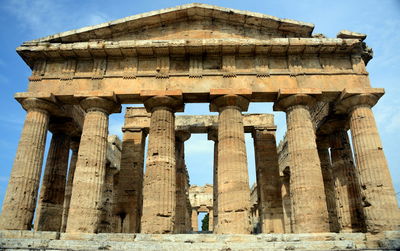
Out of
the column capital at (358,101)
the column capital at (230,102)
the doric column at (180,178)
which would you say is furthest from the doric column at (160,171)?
the column capital at (358,101)

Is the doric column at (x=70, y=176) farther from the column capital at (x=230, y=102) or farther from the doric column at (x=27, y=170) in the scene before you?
the column capital at (x=230, y=102)

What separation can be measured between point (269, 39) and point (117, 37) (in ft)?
23.1

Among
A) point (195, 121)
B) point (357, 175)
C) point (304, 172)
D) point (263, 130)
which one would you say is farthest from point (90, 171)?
point (357, 175)

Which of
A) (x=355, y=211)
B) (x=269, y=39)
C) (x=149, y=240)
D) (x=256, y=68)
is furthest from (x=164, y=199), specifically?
(x=355, y=211)

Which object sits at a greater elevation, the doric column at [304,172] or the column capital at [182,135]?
the column capital at [182,135]

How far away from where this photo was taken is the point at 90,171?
1367cm

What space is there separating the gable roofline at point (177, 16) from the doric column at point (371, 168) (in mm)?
4105

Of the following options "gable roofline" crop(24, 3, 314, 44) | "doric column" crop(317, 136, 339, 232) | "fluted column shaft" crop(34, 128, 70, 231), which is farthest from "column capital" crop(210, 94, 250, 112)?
"fluted column shaft" crop(34, 128, 70, 231)

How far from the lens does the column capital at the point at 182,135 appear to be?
20359 millimetres

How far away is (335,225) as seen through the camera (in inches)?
723

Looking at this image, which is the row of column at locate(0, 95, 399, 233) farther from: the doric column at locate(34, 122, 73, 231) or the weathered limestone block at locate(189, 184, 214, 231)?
the weathered limestone block at locate(189, 184, 214, 231)

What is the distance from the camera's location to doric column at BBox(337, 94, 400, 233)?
12828 mm

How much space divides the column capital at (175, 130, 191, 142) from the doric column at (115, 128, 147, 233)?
79.8 inches

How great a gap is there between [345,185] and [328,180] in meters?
1.51
